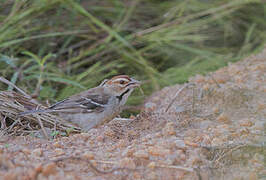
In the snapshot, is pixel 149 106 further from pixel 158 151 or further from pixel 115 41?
pixel 158 151

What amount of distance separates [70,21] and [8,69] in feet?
5.44

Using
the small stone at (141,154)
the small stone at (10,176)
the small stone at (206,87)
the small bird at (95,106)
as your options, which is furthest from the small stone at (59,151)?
the small stone at (206,87)

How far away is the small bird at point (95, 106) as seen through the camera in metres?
4.64

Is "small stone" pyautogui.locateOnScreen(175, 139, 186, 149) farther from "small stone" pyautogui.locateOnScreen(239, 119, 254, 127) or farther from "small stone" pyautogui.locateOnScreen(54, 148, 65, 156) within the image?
"small stone" pyautogui.locateOnScreen(54, 148, 65, 156)

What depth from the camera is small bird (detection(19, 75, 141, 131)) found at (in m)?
4.64

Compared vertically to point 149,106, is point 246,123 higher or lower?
lower

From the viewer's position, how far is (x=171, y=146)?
10.8 feet

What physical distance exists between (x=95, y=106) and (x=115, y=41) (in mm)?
2364

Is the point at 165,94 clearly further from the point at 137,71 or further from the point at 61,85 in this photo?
the point at 61,85

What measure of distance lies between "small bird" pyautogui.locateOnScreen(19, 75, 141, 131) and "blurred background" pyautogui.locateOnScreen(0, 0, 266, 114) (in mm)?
717

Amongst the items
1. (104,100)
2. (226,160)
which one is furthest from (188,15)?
(226,160)

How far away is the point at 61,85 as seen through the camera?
5.80 meters

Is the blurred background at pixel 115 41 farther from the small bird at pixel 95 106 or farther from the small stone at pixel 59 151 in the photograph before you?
the small stone at pixel 59 151

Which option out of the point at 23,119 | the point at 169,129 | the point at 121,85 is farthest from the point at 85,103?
the point at 169,129
